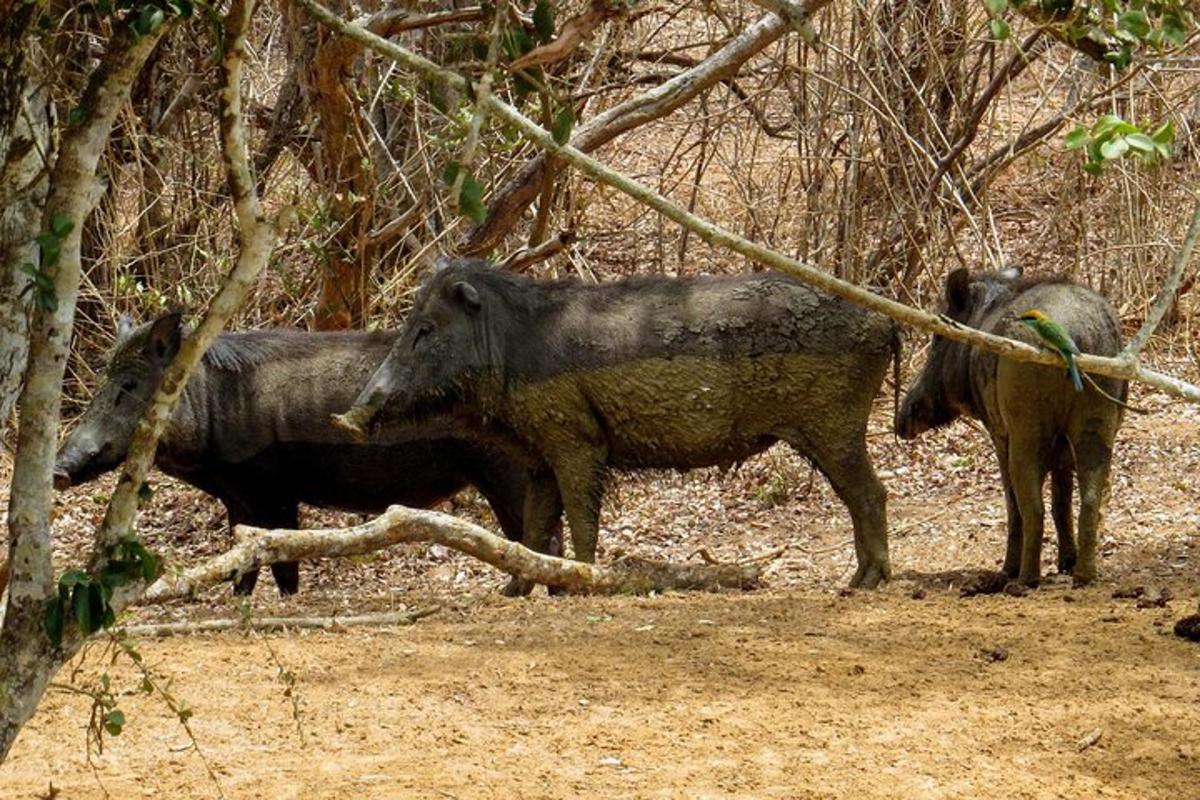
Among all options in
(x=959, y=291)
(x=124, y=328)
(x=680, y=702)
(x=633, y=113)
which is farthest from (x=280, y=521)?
(x=680, y=702)

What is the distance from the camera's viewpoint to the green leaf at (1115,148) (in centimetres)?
441

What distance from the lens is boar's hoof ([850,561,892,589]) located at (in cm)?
893

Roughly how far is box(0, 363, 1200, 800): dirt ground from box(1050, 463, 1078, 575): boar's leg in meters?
0.29

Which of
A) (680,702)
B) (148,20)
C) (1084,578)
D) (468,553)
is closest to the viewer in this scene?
(148,20)

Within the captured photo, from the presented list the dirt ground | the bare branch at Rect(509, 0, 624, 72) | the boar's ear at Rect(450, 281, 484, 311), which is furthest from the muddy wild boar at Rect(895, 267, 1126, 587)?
the bare branch at Rect(509, 0, 624, 72)

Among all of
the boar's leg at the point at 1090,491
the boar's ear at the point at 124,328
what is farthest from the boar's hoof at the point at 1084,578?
the boar's ear at the point at 124,328

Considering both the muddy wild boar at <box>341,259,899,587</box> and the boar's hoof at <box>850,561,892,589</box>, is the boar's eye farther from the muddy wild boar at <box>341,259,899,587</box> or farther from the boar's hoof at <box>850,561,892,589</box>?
the boar's hoof at <box>850,561,892,589</box>

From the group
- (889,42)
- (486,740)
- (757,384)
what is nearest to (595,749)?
(486,740)

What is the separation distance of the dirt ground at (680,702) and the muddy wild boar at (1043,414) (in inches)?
12.3

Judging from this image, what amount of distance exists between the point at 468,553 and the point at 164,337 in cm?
303

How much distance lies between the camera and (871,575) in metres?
8.97

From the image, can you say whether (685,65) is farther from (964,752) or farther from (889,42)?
(964,752)

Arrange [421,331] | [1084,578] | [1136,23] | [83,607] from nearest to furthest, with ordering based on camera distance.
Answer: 1. [83,607]
2. [1136,23]
3. [1084,578]
4. [421,331]

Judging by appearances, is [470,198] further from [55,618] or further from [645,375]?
[645,375]
